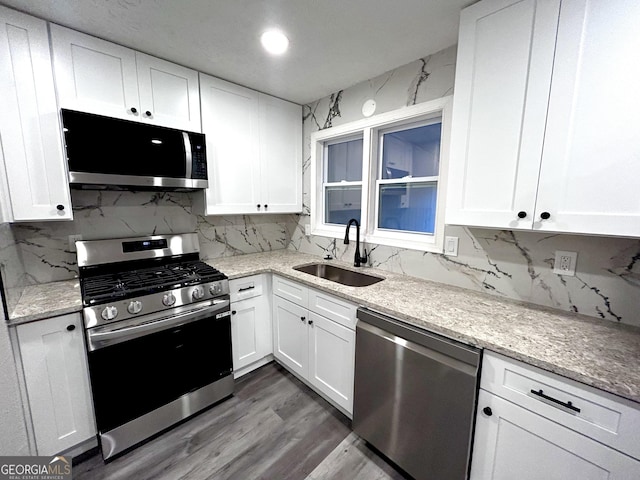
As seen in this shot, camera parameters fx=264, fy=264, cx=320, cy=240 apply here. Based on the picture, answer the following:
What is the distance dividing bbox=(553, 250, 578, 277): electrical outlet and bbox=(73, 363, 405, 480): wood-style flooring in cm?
138

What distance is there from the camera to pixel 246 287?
2084 millimetres

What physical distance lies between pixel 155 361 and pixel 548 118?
236 cm

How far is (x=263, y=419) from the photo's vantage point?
70.8 inches

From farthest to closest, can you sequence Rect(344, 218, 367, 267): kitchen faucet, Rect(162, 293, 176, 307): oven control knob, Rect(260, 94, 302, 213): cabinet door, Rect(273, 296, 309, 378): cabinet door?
Rect(260, 94, 302, 213): cabinet door → Rect(344, 218, 367, 267): kitchen faucet → Rect(273, 296, 309, 378): cabinet door → Rect(162, 293, 176, 307): oven control knob

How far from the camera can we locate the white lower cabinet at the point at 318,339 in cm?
168

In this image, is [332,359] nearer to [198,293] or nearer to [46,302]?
[198,293]

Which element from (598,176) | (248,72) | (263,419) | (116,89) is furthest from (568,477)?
(116,89)

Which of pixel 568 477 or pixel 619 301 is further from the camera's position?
pixel 619 301

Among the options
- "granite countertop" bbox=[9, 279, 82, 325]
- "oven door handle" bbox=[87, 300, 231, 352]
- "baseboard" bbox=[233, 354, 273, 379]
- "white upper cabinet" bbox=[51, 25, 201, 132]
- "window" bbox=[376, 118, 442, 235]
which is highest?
"white upper cabinet" bbox=[51, 25, 201, 132]

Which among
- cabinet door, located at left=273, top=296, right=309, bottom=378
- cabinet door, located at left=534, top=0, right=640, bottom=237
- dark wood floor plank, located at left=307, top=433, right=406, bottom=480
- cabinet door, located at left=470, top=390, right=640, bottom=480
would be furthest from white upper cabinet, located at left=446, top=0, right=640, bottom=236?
dark wood floor plank, located at left=307, top=433, right=406, bottom=480

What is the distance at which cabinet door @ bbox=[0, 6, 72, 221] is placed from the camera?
134cm

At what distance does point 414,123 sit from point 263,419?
237 centimetres

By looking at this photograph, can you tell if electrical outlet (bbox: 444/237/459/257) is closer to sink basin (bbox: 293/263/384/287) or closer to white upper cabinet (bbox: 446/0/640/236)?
white upper cabinet (bbox: 446/0/640/236)

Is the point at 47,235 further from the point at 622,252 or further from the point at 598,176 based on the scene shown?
the point at 622,252
